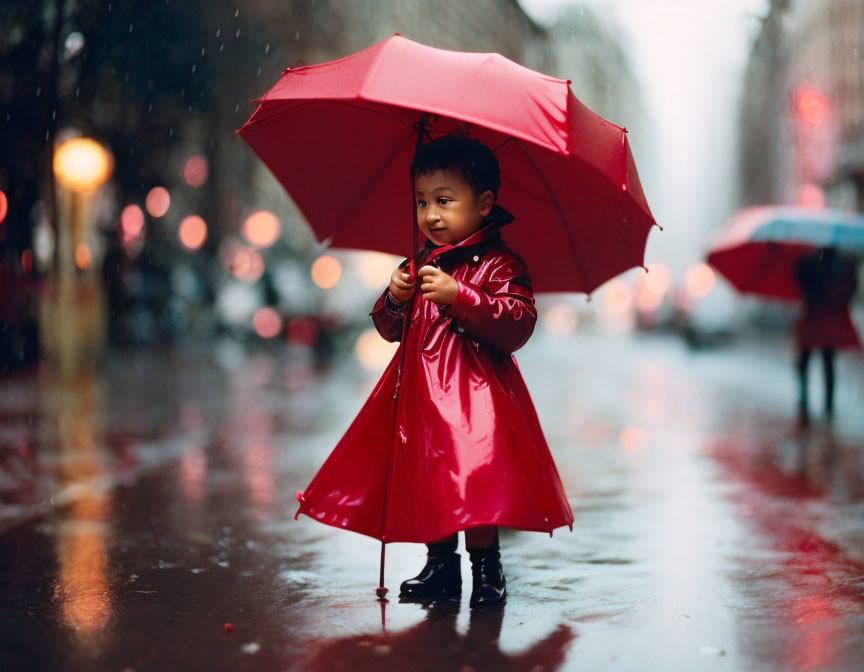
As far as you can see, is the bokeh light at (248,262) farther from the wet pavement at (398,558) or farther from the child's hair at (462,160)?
the child's hair at (462,160)

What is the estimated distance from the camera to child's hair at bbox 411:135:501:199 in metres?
3.78

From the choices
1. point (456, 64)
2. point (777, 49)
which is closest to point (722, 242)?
point (456, 64)

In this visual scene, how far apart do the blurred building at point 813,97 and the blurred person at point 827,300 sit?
2165 cm

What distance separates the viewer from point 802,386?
10688 millimetres

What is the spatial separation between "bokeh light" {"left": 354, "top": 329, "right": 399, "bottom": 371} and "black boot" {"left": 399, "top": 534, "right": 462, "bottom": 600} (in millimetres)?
11383

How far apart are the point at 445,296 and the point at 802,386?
26.4ft

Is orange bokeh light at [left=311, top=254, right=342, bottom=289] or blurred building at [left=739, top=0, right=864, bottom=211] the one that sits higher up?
blurred building at [left=739, top=0, right=864, bottom=211]

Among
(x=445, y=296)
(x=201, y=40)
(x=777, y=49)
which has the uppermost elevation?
→ (x=777, y=49)

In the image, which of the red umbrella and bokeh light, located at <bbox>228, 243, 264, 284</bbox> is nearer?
the red umbrella

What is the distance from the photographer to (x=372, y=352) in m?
22.1

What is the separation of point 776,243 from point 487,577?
24.0ft

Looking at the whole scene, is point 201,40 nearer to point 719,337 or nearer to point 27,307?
point 27,307

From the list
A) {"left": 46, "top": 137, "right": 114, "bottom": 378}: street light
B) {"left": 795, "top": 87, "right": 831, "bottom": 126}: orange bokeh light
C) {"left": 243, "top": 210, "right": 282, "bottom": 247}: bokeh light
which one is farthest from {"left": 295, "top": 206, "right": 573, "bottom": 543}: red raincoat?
{"left": 795, "top": 87, "right": 831, "bottom": 126}: orange bokeh light

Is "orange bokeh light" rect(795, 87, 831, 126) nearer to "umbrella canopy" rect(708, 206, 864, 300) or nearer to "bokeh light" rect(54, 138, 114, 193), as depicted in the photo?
"bokeh light" rect(54, 138, 114, 193)
